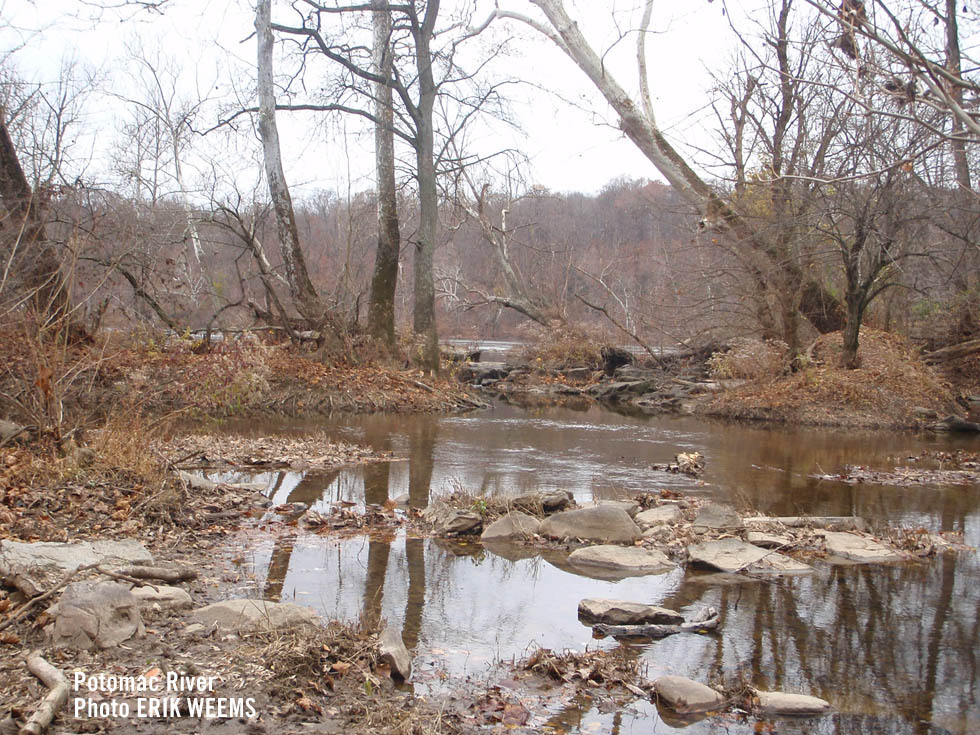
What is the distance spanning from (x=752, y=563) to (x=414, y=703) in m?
4.13

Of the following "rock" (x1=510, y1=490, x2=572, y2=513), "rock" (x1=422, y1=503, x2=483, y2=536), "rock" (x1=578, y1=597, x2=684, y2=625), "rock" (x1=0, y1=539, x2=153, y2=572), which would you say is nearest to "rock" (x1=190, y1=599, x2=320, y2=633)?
"rock" (x1=0, y1=539, x2=153, y2=572)

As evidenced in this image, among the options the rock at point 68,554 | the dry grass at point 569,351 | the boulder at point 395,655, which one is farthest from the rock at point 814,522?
the dry grass at point 569,351

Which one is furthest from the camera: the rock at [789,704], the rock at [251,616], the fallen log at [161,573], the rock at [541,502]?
the rock at [541,502]

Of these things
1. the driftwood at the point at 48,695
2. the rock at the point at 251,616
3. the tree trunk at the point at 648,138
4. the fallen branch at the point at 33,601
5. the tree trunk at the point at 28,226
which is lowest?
the rock at the point at 251,616

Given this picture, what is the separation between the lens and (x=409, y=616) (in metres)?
5.75

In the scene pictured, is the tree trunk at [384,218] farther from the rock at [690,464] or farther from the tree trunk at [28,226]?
the rock at [690,464]

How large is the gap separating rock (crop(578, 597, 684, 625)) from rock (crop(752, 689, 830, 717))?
119 centimetres

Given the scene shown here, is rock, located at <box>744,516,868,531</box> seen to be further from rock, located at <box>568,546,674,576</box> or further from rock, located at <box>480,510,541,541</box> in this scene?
rock, located at <box>480,510,541,541</box>

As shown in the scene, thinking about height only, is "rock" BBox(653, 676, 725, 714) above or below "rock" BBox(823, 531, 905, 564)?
above

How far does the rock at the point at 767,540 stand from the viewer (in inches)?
313

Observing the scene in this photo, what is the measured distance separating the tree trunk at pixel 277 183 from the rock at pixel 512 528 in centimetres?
1190

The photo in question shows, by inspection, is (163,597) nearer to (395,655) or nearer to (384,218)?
A: (395,655)

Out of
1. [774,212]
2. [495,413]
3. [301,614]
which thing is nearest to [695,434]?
[495,413]

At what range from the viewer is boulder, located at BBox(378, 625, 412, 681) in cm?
452
